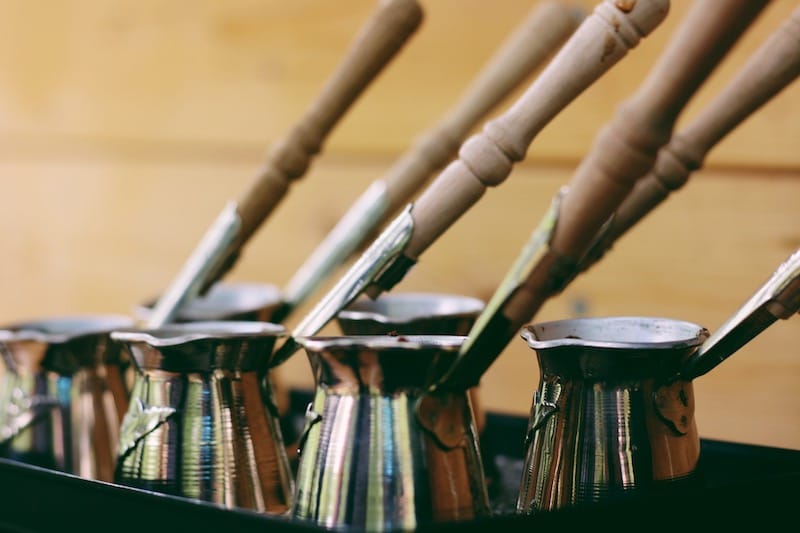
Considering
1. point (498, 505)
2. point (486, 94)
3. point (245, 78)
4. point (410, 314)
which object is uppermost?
point (245, 78)

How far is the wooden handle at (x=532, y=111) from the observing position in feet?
1.25

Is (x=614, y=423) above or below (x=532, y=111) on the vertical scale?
below

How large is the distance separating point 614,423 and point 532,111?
0.14 meters

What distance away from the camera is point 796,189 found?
26.3 inches

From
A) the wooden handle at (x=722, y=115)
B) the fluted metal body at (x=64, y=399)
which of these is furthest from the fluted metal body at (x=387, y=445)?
the fluted metal body at (x=64, y=399)

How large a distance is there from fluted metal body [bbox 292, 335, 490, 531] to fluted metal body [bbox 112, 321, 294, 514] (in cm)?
7

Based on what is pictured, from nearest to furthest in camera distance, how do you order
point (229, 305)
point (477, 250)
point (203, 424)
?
point (203, 424)
point (229, 305)
point (477, 250)

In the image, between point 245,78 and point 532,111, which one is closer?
point 532,111

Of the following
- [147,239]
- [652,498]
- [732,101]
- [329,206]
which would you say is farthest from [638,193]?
[147,239]

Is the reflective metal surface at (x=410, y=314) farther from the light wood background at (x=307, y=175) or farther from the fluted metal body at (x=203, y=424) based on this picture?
the light wood background at (x=307, y=175)

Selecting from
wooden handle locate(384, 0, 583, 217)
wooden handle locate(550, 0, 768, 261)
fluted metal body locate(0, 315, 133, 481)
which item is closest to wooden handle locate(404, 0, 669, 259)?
wooden handle locate(550, 0, 768, 261)

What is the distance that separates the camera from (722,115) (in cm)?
45

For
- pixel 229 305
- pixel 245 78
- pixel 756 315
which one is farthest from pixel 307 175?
pixel 756 315

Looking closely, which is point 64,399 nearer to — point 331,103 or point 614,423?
point 331,103
